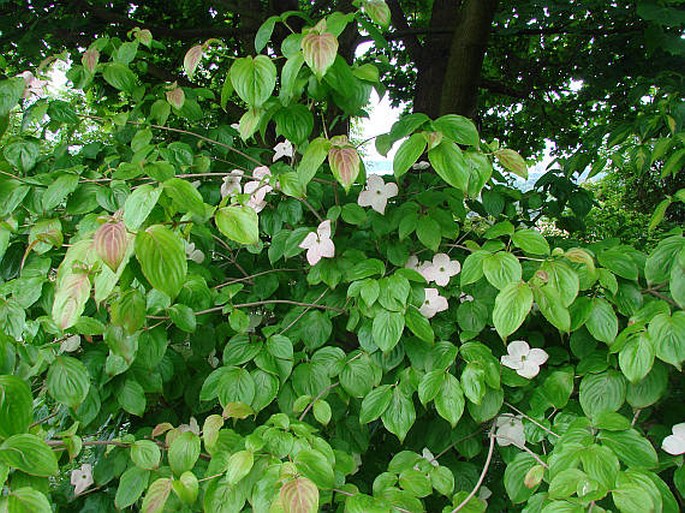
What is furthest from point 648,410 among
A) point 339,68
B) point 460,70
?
point 460,70

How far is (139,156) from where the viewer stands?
1.32m

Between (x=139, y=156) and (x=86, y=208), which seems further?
(x=139, y=156)

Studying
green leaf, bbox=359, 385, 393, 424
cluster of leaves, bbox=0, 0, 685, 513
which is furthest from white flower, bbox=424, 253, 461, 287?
green leaf, bbox=359, 385, 393, 424

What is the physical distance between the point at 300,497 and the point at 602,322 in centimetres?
60

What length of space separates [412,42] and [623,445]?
2.26 m

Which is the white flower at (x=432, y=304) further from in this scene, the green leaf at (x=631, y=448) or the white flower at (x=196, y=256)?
the white flower at (x=196, y=256)

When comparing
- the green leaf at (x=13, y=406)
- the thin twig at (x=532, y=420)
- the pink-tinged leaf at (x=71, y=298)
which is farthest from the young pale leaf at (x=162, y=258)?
the thin twig at (x=532, y=420)

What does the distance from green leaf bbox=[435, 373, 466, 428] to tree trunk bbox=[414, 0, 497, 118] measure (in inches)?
55.0

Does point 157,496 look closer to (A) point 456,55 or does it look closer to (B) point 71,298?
(B) point 71,298

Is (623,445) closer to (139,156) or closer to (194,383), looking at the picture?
Result: (194,383)

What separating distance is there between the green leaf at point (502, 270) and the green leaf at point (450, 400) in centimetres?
20

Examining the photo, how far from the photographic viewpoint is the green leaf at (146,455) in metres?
1.02

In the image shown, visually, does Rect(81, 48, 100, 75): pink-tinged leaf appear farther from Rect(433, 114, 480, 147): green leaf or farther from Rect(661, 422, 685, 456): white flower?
Rect(661, 422, 685, 456): white flower

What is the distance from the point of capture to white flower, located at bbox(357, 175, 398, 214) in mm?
1234
